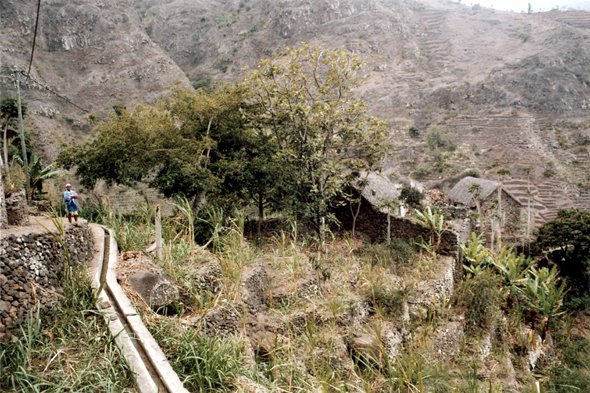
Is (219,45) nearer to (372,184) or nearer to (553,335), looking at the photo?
(372,184)

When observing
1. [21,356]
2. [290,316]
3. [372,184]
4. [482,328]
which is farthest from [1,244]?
[372,184]

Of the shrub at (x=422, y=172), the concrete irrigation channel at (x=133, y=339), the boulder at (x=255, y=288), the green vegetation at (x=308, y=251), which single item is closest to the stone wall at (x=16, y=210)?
the green vegetation at (x=308, y=251)

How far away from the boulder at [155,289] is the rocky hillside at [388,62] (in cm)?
3122

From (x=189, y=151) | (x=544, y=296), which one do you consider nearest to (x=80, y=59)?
(x=189, y=151)

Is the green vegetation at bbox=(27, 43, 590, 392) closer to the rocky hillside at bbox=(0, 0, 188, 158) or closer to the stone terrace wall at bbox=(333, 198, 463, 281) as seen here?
the stone terrace wall at bbox=(333, 198, 463, 281)

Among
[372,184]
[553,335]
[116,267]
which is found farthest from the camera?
[372,184]

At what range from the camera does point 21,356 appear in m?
3.61

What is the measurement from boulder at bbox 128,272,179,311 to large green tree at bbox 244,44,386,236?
242 inches

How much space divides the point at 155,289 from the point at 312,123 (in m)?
7.40

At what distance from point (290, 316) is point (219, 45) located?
73.5 meters

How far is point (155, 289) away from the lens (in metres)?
5.29

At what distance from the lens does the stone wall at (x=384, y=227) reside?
41.2 ft

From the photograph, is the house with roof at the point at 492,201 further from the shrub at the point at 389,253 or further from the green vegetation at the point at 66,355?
the green vegetation at the point at 66,355

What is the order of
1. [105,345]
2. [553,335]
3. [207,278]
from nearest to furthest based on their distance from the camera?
1. [105,345]
2. [207,278]
3. [553,335]
